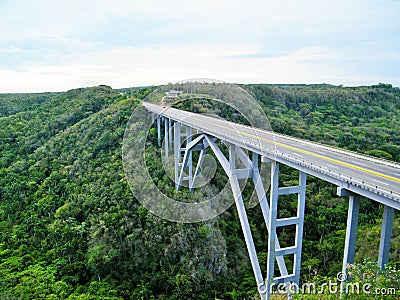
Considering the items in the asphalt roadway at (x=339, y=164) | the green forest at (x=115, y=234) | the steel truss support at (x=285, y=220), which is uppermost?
the asphalt roadway at (x=339, y=164)

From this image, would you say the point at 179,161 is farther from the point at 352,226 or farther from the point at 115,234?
the point at 352,226

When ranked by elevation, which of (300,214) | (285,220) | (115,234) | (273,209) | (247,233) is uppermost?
(273,209)

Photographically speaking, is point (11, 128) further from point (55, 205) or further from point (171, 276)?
point (171, 276)

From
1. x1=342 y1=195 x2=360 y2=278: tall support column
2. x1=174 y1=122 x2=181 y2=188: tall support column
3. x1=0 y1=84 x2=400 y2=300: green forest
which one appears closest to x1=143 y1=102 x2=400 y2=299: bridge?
x1=342 y1=195 x2=360 y2=278: tall support column

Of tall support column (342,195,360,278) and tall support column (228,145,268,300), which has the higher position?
tall support column (342,195,360,278)

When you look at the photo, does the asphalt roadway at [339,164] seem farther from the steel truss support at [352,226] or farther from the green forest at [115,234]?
the green forest at [115,234]

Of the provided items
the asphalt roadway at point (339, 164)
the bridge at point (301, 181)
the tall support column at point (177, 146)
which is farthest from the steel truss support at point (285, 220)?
the tall support column at point (177, 146)

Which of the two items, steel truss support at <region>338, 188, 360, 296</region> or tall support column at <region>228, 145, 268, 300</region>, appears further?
tall support column at <region>228, 145, 268, 300</region>

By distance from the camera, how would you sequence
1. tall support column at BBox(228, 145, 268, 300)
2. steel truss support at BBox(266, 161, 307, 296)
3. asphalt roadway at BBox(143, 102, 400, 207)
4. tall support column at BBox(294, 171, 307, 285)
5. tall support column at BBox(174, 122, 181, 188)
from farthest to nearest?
tall support column at BBox(174, 122, 181, 188)
tall support column at BBox(228, 145, 268, 300)
steel truss support at BBox(266, 161, 307, 296)
tall support column at BBox(294, 171, 307, 285)
asphalt roadway at BBox(143, 102, 400, 207)

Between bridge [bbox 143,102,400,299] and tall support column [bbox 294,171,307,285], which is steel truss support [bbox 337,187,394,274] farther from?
tall support column [bbox 294,171,307,285]

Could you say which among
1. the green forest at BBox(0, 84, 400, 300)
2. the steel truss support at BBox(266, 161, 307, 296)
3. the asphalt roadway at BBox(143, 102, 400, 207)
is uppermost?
the asphalt roadway at BBox(143, 102, 400, 207)

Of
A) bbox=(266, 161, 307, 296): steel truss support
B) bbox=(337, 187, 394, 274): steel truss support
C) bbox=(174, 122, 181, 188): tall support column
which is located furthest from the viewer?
bbox=(174, 122, 181, 188): tall support column

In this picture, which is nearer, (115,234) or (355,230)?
(355,230)

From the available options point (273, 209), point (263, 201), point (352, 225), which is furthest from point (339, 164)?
point (263, 201)
